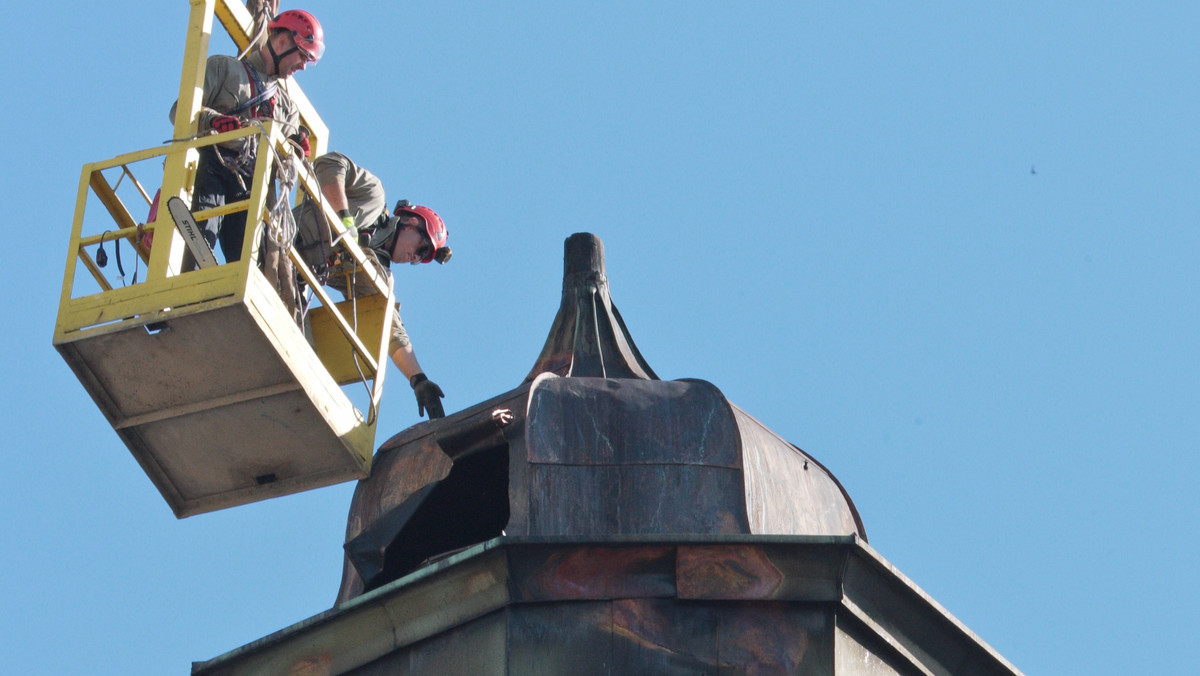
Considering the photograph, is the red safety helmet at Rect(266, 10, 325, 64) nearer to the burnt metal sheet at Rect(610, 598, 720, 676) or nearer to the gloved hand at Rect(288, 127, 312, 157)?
the gloved hand at Rect(288, 127, 312, 157)

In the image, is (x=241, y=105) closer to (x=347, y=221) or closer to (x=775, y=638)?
(x=347, y=221)

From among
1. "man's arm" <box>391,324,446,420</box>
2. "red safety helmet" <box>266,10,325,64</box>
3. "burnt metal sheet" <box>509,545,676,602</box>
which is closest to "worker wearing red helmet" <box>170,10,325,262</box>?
"red safety helmet" <box>266,10,325,64</box>

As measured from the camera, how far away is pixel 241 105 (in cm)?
2431

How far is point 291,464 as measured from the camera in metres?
23.0

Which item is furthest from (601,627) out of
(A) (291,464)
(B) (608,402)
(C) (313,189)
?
(C) (313,189)

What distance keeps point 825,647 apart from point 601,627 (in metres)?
1.59

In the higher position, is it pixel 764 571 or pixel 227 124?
pixel 227 124

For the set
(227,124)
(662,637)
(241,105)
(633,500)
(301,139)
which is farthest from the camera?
(301,139)

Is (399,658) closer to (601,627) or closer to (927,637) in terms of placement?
(601,627)

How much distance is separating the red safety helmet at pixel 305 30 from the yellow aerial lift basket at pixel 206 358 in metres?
1.18

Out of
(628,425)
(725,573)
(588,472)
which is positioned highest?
(628,425)

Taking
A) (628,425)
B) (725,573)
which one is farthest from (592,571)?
(628,425)

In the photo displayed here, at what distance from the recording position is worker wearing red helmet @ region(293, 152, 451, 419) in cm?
2428

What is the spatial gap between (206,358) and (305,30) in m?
4.12
